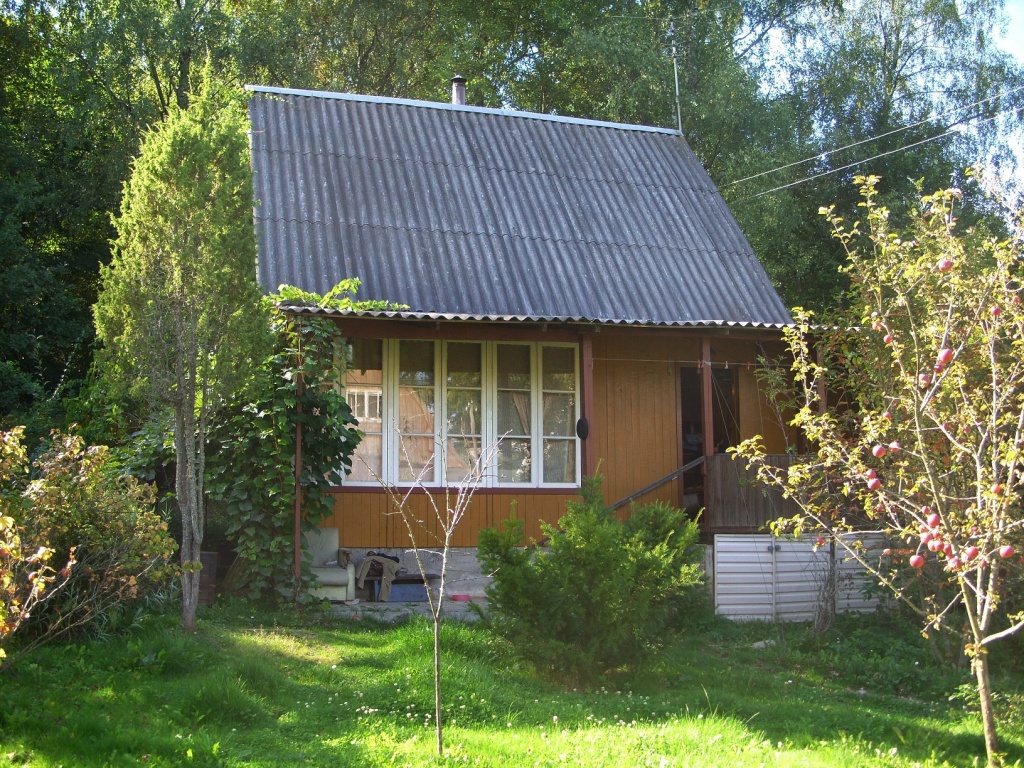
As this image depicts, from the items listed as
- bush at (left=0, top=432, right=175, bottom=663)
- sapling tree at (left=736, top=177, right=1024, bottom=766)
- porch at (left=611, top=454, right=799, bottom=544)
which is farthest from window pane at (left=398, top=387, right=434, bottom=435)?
bush at (left=0, top=432, right=175, bottom=663)

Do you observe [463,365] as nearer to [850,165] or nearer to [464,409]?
[464,409]

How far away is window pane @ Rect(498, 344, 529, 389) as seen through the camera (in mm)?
12102

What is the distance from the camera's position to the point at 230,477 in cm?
954

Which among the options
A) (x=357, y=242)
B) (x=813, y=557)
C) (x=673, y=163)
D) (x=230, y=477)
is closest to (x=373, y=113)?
(x=357, y=242)

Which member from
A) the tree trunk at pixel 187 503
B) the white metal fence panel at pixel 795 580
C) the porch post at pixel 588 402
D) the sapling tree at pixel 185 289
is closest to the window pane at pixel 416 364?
the porch post at pixel 588 402

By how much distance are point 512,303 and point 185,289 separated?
177 inches

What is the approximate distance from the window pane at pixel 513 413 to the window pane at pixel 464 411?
11.0 inches

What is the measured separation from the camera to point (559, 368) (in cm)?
1235

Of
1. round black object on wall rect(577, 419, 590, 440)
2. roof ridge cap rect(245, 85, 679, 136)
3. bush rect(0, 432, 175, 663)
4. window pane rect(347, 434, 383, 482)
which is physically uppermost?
roof ridge cap rect(245, 85, 679, 136)

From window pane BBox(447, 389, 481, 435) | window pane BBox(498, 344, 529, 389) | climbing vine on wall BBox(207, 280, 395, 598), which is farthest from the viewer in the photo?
window pane BBox(498, 344, 529, 389)

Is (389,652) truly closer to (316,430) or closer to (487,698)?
(487,698)

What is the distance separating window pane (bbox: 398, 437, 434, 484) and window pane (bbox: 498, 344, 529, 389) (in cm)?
112

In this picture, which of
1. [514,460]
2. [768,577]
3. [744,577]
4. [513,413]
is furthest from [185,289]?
[768,577]

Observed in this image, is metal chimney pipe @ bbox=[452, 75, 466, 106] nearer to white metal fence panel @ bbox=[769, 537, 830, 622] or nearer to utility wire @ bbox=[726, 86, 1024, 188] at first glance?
utility wire @ bbox=[726, 86, 1024, 188]
